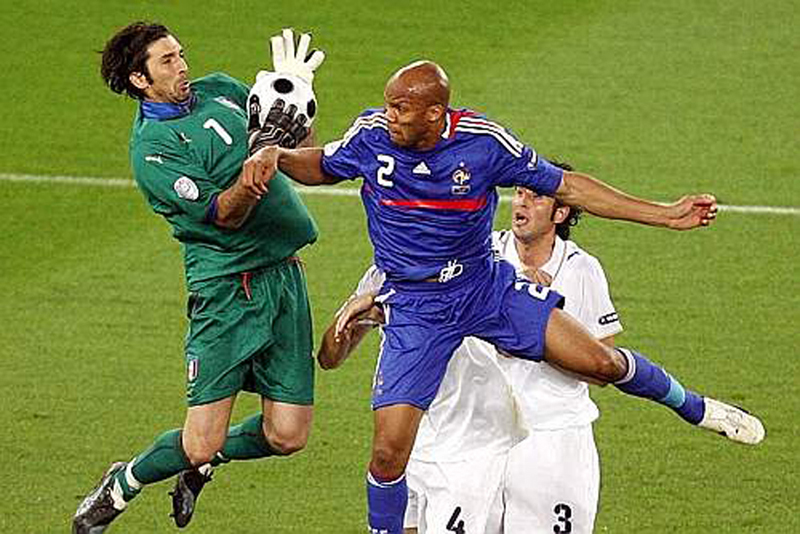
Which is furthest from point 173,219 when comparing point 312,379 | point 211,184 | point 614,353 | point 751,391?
point 751,391

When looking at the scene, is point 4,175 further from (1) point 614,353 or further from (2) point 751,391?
(1) point 614,353

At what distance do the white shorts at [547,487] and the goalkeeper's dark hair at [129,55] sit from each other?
2.27 m

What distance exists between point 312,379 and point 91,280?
145 inches

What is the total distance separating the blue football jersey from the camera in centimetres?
827

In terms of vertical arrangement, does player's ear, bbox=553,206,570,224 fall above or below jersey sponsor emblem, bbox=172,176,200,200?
above

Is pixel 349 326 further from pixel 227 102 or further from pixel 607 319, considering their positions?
pixel 227 102

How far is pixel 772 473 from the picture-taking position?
33.8 feet

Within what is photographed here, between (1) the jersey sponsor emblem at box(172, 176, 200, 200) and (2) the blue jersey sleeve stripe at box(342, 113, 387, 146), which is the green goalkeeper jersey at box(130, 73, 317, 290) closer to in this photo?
(1) the jersey sponsor emblem at box(172, 176, 200, 200)

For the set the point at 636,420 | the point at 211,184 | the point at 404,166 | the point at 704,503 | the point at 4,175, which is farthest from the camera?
the point at 4,175

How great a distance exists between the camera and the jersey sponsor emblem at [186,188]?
349 inches

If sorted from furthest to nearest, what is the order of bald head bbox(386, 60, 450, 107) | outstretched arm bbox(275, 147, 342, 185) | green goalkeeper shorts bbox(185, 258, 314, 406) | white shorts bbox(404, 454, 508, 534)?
green goalkeeper shorts bbox(185, 258, 314, 406) < outstretched arm bbox(275, 147, 342, 185) < white shorts bbox(404, 454, 508, 534) < bald head bbox(386, 60, 450, 107)

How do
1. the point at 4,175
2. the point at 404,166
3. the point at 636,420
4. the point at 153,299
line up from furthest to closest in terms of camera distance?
the point at 4,175, the point at 153,299, the point at 636,420, the point at 404,166

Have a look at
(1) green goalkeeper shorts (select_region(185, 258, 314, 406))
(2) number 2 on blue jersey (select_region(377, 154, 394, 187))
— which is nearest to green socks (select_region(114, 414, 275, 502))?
Result: (1) green goalkeeper shorts (select_region(185, 258, 314, 406))

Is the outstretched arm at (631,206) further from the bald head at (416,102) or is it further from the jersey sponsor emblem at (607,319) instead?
the bald head at (416,102)
